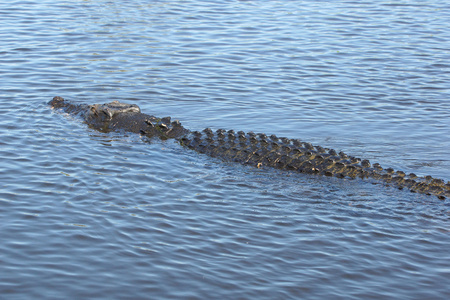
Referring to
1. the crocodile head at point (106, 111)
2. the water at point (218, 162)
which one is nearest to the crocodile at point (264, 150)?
the crocodile head at point (106, 111)

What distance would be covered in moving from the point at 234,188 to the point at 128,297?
106 inches

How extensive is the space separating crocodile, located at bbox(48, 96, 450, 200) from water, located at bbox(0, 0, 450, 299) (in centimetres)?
17

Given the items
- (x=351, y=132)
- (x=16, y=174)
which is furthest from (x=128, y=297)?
(x=351, y=132)

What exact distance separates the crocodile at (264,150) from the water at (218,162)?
0.56 ft

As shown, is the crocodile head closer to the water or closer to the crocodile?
the crocodile

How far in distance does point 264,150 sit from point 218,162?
2.27 feet

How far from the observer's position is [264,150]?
330 inches

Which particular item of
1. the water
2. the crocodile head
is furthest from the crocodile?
the water

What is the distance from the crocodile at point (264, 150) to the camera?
771 cm

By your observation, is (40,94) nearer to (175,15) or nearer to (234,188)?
(234,188)

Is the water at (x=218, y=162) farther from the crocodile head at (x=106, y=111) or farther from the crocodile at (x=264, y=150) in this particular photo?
the crocodile head at (x=106, y=111)

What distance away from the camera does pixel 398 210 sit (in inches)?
281

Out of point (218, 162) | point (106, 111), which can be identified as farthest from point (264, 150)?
point (106, 111)

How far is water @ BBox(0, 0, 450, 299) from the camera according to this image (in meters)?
5.87
